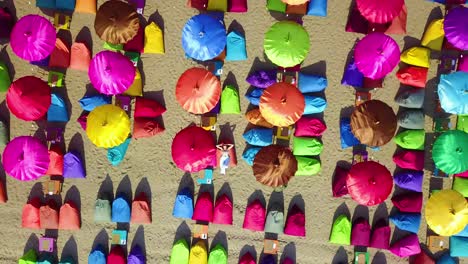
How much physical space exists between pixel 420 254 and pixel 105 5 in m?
7.44

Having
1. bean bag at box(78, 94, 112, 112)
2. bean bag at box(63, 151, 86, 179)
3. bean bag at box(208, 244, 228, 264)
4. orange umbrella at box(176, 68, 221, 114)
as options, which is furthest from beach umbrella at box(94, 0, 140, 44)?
bean bag at box(208, 244, 228, 264)

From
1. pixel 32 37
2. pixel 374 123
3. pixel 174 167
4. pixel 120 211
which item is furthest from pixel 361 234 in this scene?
pixel 32 37

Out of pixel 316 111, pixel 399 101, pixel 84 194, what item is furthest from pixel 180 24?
pixel 399 101

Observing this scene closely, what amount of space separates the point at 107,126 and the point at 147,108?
32.0 inches

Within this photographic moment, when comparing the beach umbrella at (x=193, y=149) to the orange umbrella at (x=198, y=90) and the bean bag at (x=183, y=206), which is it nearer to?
the orange umbrella at (x=198, y=90)

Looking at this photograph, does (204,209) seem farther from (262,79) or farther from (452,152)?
(452,152)

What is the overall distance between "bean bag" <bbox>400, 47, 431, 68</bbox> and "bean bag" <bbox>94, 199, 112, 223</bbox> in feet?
20.5

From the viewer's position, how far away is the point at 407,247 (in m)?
8.21

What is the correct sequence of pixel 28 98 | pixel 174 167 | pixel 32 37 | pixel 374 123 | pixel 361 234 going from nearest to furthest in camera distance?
pixel 374 123 < pixel 28 98 < pixel 32 37 < pixel 361 234 < pixel 174 167

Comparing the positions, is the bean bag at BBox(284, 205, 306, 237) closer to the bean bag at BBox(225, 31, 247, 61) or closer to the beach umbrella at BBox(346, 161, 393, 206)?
the beach umbrella at BBox(346, 161, 393, 206)

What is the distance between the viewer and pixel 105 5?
803 centimetres

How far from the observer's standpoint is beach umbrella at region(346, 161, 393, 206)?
7812 millimetres

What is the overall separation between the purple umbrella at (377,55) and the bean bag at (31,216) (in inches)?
259

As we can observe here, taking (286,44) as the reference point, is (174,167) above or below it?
below
